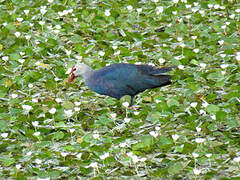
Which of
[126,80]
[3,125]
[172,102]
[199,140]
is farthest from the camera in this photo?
[126,80]

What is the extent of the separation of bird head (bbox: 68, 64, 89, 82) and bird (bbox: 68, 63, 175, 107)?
0.91 ft

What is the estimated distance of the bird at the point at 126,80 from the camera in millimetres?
8164

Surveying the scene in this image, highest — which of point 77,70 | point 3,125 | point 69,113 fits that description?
point 77,70

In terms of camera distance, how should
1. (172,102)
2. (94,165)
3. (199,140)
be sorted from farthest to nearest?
1. (172,102)
2. (199,140)
3. (94,165)

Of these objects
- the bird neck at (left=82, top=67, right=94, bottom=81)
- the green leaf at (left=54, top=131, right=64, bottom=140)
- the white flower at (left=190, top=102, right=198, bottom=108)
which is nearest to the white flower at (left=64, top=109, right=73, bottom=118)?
the green leaf at (left=54, top=131, right=64, bottom=140)

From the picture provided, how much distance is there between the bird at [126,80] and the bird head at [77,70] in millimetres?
278

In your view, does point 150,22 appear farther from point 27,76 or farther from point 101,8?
point 27,76

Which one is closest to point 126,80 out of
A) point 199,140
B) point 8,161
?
point 199,140

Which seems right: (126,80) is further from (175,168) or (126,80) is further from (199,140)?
(175,168)

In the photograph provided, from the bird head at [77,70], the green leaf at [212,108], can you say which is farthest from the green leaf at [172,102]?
the bird head at [77,70]

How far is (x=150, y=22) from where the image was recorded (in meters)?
10.8

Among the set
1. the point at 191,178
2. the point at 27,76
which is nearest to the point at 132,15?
the point at 27,76

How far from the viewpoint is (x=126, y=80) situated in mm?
8164

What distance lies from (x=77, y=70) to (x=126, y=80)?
90 centimetres
